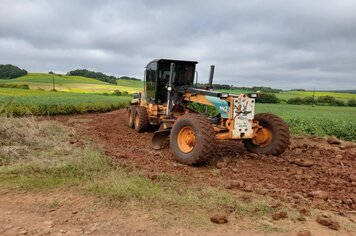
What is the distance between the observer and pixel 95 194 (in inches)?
198

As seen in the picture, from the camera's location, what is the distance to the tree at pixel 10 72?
62656mm

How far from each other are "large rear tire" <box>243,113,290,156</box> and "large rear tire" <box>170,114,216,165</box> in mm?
1546

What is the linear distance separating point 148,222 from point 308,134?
32.3ft

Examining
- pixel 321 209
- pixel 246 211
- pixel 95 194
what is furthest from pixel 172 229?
pixel 321 209

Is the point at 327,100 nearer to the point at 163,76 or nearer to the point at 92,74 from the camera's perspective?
the point at 163,76

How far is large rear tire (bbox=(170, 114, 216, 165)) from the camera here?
22.9 ft

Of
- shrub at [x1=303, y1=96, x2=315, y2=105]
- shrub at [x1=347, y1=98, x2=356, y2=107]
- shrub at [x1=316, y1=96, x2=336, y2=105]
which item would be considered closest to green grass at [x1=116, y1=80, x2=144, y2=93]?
shrub at [x1=303, y1=96, x2=315, y2=105]

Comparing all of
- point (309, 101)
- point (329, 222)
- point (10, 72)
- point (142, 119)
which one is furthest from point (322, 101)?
point (10, 72)

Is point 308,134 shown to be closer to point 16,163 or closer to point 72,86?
point 16,163

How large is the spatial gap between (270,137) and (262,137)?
0.21 m

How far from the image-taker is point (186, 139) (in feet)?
25.5

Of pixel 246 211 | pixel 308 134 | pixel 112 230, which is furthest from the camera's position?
pixel 308 134

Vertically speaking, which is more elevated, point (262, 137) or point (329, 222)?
point (262, 137)

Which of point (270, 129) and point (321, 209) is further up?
point (270, 129)
